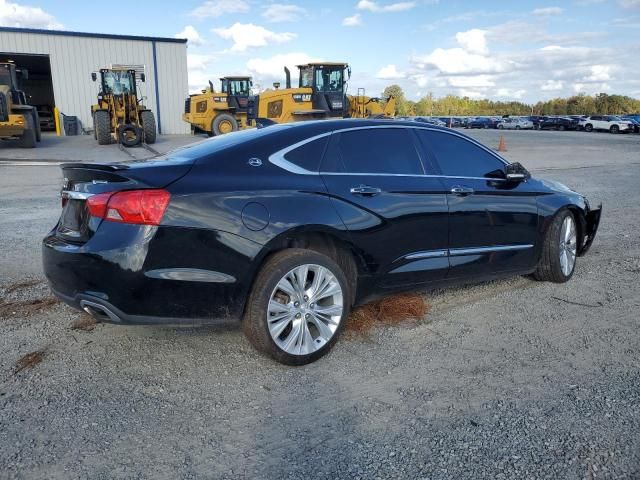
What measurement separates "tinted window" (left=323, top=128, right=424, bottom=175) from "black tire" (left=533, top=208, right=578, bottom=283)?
165 cm

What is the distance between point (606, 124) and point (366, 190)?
52.3m

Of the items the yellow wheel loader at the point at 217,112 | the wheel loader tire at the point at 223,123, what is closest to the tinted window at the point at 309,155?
the yellow wheel loader at the point at 217,112

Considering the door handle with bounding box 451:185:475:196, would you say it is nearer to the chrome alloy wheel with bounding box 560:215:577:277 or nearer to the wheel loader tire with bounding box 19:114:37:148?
the chrome alloy wheel with bounding box 560:215:577:277

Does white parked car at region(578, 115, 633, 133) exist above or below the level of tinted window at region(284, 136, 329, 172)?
below

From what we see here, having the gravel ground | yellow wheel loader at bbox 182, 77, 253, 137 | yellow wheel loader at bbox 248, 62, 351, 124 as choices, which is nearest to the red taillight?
the gravel ground

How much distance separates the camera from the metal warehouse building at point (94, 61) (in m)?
34.5

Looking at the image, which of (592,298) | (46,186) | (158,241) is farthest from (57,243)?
(46,186)

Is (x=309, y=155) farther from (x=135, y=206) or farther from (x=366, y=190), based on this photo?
(x=135, y=206)

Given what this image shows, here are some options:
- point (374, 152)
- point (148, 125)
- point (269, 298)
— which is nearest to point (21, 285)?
point (269, 298)

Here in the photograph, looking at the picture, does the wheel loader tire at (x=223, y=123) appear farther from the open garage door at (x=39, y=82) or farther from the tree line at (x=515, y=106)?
the tree line at (x=515, y=106)

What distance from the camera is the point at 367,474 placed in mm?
2580

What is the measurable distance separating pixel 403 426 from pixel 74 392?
1.88m

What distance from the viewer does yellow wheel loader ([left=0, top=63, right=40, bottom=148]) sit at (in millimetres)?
20766

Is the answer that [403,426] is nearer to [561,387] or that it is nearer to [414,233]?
[561,387]
